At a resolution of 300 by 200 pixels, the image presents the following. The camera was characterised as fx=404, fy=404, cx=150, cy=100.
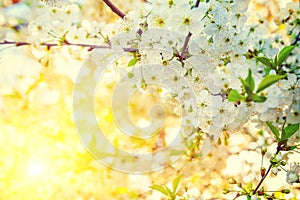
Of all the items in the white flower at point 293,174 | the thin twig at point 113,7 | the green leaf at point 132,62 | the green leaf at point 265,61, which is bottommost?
the white flower at point 293,174

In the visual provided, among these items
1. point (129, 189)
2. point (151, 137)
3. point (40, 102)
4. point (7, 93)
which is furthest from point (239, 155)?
point (7, 93)

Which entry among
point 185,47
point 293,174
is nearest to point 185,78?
point 185,47

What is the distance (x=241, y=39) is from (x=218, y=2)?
89 millimetres

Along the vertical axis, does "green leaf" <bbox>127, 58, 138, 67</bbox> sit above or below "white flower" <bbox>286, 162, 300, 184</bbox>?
above

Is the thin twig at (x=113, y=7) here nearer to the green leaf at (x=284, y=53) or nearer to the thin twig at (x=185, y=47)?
the thin twig at (x=185, y=47)

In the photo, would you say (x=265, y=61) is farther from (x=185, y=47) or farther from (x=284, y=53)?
(x=185, y=47)

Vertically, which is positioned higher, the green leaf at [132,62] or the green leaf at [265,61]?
the green leaf at [132,62]

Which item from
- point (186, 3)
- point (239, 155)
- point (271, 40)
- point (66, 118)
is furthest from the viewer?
point (66, 118)

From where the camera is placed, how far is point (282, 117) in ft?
3.08

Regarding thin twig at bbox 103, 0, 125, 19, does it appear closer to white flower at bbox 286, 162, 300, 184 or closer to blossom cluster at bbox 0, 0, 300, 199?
blossom cluster at bbox 0, 0, 300, 199

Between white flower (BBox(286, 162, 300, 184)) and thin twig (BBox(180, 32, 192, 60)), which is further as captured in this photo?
white flower (BBox(286, 162, 300, 184))

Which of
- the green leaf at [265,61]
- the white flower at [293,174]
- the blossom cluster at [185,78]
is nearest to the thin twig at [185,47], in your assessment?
the blossom cluster at [185,78]

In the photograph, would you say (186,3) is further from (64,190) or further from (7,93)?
(7,93)

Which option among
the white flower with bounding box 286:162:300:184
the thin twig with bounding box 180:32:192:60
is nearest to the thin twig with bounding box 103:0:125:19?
the thin twig with bounding box 180:32:192:60
